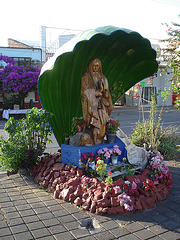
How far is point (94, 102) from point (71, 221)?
2.48m

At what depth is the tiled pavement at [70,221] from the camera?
10.4 feet

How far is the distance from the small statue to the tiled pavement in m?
1.53

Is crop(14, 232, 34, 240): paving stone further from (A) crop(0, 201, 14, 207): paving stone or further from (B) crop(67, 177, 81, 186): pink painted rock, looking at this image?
(B) crop(67, 177, 81, 186): pink painted rock

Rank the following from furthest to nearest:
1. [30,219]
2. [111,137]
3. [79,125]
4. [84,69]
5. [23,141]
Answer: [84,69] → [23,141] → [111,137] → [79,125] → [30,219]

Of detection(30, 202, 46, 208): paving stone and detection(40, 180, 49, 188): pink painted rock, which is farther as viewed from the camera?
detection(40, 180, 49, 188): pink painted rock

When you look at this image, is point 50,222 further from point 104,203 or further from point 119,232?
point 119,232

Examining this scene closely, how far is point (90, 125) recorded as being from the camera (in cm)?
531

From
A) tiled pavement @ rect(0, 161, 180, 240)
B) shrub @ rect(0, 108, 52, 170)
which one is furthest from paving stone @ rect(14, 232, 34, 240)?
shrub @ rect(0, 108, 52, 170)

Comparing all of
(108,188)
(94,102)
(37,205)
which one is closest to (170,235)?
(108,188)

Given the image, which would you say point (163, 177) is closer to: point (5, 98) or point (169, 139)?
point (169, 139)

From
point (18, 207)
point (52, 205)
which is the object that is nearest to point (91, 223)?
point (52, 205)

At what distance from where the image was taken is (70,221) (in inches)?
139

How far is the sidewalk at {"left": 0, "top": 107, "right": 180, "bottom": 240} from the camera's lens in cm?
316

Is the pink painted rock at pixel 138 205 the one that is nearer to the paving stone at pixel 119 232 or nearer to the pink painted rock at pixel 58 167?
the paving stone at pixel 119 232
